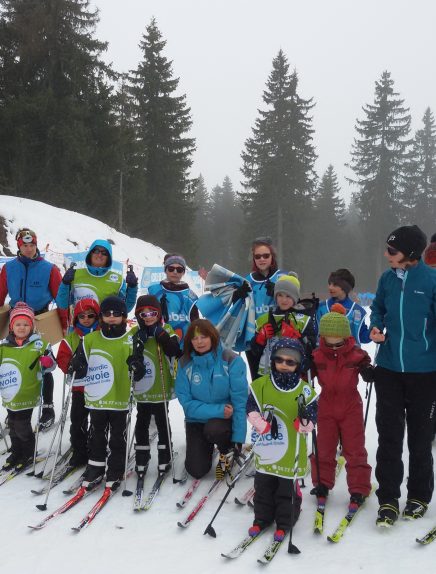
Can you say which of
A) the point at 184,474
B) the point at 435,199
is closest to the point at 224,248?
the point at 435,199

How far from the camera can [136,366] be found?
158 inches

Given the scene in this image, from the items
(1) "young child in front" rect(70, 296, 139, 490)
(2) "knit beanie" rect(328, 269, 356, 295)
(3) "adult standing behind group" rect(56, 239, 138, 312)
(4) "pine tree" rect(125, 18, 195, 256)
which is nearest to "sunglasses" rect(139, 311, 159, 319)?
(1) "young child in front" rect(70, 296, 139, 490)

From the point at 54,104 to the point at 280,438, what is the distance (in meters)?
22.8

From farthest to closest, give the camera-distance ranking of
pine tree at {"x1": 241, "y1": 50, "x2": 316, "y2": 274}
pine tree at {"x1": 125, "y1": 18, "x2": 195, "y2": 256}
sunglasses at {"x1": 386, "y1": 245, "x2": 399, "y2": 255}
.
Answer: pine tree at {"x1": 241, "y1": 50, "x2": 316, "y2": 274} < pine tree at {"x1": 125, "y1": 18, "x2": 195, "y2": 256} < sunglasses at {"x1": 386, "y1": 245, "x2": 399, "y2": 255}

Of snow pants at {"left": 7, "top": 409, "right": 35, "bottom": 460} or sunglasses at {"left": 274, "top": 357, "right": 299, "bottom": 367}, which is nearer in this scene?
sunglasses at {"left": 274, "top": 357, "right": 299, "bottom": 367}

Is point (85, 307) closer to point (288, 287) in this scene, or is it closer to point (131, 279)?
point (131, 279)

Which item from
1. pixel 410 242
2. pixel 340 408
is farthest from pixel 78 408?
pixel 410 242

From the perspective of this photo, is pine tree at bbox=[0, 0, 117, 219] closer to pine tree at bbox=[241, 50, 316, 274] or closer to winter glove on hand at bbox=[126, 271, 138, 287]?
pine tree at bbox=[241, 50, 316, 274]

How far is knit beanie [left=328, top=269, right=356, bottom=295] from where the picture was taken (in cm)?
486

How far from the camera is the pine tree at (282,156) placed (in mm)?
34938

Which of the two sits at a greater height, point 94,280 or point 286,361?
point 94,280

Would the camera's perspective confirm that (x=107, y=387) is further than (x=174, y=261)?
No

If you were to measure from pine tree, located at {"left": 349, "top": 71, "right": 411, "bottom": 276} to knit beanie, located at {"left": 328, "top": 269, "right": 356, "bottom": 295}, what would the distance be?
119ft

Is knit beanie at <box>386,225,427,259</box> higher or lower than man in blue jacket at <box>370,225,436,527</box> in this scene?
higher
